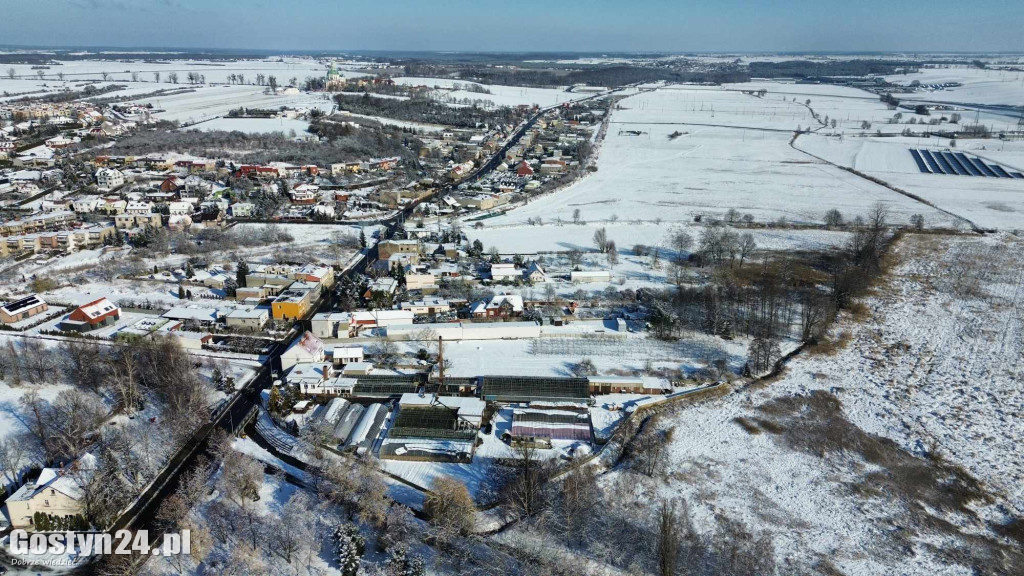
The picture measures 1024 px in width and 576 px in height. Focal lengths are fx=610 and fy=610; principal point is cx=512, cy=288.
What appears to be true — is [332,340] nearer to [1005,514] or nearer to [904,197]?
[1005,514]

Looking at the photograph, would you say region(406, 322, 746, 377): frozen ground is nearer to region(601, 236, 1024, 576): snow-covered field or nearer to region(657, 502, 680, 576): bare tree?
region(601, 236, 1024, 576): snow-covered field

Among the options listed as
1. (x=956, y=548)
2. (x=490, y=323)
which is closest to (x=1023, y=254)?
(x=956, y=548)

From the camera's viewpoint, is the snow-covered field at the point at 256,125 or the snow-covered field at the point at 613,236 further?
the snow-covered field at the point at 256,125

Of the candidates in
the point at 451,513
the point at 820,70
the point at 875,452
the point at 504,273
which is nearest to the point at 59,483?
the point at 451,513

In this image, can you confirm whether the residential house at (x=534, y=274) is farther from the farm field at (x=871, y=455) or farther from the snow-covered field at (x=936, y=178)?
the snow-covered field at (x=936, y=178)

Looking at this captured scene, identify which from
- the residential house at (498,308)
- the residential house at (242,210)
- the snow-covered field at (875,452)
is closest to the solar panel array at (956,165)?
the snow-covered field at (875,452)

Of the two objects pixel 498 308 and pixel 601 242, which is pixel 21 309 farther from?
pixel 601 242
